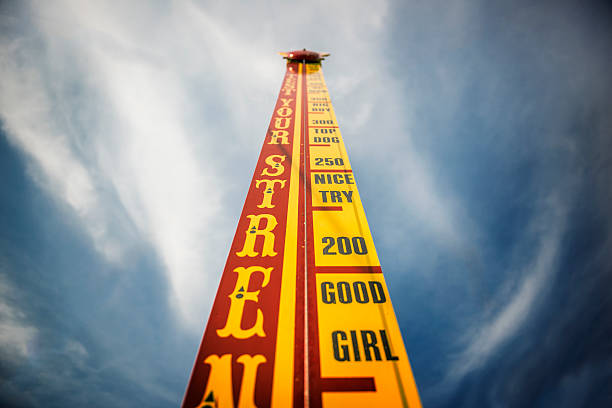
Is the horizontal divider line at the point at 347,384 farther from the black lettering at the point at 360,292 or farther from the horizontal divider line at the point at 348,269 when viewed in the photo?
the horizontal divider line at the point at 348,269

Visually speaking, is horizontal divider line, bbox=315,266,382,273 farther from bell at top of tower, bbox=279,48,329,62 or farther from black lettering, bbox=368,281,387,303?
bell at top of tower, bbox=279,48,329,62

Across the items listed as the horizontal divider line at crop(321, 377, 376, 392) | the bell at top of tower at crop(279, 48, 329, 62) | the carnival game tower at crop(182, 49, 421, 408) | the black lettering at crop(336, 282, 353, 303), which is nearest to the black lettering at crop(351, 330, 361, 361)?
the carnival game tower at crop(182, 49, 421, 408)

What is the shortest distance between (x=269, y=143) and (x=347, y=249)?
11.3 feet

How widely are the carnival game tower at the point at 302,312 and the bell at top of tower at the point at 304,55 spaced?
7248 mm

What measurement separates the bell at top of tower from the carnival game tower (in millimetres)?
7248

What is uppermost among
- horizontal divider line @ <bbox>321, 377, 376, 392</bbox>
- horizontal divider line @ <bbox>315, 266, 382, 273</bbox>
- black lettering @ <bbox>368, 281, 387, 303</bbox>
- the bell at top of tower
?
the bell at top of tower

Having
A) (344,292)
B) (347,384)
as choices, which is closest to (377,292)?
(344,292)

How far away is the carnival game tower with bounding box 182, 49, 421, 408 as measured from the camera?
225cm

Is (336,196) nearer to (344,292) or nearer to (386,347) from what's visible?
(344,292)

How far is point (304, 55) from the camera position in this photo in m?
10.1

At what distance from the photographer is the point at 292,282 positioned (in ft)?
10.4

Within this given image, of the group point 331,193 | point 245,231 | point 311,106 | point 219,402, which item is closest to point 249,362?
point 219,402

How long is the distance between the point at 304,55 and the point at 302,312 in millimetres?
10232

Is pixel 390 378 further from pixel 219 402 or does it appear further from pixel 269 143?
pixel 269 143
